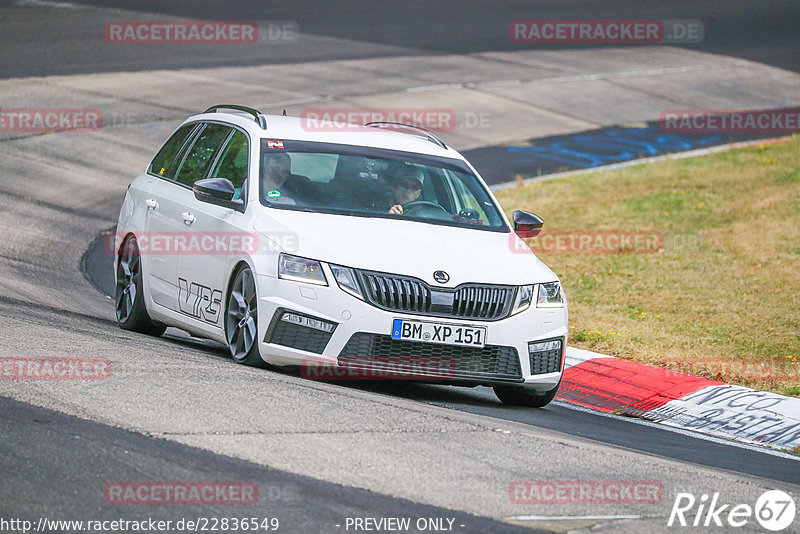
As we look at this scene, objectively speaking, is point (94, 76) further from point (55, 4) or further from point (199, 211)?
point (199, 211)

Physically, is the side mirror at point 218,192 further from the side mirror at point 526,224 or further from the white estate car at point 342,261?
the side mirror at point 526,224

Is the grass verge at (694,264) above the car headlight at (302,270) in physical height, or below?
below

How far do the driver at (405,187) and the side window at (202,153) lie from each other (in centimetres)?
143

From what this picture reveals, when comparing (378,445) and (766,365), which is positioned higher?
(378,445)

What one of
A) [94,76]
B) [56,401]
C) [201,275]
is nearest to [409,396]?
[201,275]

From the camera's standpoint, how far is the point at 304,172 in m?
9.47

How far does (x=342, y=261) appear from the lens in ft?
27.4

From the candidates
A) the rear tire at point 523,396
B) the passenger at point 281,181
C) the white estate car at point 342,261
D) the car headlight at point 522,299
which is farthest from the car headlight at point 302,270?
the rear tire at point 523,396

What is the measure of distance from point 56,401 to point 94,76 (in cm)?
1956

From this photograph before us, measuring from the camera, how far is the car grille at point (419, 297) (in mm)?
8312

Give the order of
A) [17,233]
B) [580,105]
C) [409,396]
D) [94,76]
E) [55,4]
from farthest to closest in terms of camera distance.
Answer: [55,4] → [580,105] → [94,76] → [17,233] → [409,396]

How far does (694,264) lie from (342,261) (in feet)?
28.3

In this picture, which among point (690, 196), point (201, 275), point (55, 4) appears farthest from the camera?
point (55, 4)

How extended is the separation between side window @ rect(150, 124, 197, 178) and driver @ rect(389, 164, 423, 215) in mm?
2014
